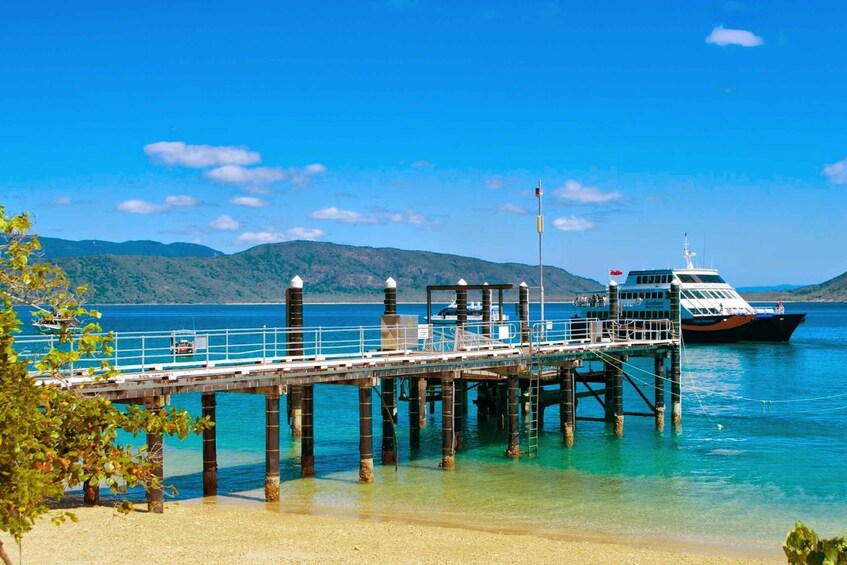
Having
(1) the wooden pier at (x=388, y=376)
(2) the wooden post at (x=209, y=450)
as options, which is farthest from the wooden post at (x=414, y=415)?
(2) the wooden post at (x=209, y=450)

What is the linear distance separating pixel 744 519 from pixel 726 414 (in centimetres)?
2650

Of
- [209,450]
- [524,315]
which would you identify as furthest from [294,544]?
[524,315]

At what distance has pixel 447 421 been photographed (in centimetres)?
3033

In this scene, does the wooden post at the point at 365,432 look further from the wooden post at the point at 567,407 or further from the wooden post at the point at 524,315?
the wooden post at the point at 567,407

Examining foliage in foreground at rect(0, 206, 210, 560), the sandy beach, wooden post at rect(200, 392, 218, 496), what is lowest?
the sandy beach

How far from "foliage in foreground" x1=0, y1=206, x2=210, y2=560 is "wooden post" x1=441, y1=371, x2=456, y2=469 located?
789 inches

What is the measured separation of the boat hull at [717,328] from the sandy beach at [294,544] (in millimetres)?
80761

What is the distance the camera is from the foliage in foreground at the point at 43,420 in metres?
8.99

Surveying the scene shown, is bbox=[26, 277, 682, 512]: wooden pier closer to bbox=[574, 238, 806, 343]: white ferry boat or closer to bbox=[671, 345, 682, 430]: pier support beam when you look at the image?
bbox=[671, 345, 682, 430]: pier support beam

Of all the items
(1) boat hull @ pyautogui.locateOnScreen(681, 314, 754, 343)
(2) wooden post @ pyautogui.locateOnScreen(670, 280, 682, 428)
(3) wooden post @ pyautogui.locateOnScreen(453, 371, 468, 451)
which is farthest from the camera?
(1) boat hull @ pyautogui.locateOnScreen(681, 314, 754, 343)

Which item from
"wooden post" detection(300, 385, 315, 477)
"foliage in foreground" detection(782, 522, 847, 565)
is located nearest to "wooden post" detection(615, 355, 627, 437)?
"wooden post" detection(300, 385, 315, 477)

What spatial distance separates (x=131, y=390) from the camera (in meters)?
21.5

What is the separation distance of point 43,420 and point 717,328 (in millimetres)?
97588

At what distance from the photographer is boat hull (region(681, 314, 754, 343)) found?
98.6 m
